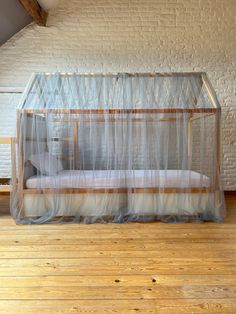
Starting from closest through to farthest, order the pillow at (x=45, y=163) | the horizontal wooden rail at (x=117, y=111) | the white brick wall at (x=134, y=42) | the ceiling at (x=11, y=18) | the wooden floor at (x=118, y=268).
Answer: the wooden floor at (x=118, y=268), the horizontal wooden rail at (x=117, y=111), the pillow at (x=45, y=163), the ceiling at (x=11, y=18), the white brick wall at (x=134, y=42)

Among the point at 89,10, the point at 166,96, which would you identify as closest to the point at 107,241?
the point at 166,96

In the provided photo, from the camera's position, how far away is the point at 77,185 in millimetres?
2773

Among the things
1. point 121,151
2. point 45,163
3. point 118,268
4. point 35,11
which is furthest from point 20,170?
point 35,11

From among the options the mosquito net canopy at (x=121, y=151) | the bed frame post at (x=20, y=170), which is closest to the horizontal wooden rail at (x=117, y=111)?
the mosquito net canopy at (x=121, y=151)

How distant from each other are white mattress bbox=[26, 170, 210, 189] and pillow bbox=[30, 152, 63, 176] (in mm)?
75

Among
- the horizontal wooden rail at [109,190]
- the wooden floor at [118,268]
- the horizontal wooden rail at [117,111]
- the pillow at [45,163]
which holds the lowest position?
the wooden floor at [118,268]

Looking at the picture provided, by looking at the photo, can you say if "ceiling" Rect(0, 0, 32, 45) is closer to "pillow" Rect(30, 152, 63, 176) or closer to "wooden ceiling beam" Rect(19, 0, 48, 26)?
"wooden ceiling beam" Rect(19, 0, 48, 26)

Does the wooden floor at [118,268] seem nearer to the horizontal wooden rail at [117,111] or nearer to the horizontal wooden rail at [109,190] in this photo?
the horizontal wooden rail at [109,190]

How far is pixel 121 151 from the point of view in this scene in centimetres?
278

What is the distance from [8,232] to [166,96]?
2.09 meters

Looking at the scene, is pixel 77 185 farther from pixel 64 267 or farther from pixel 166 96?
pixel 166 96

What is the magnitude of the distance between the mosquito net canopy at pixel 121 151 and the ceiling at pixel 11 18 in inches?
49.5

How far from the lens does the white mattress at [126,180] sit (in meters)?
2.75

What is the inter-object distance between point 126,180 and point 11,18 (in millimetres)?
2775
